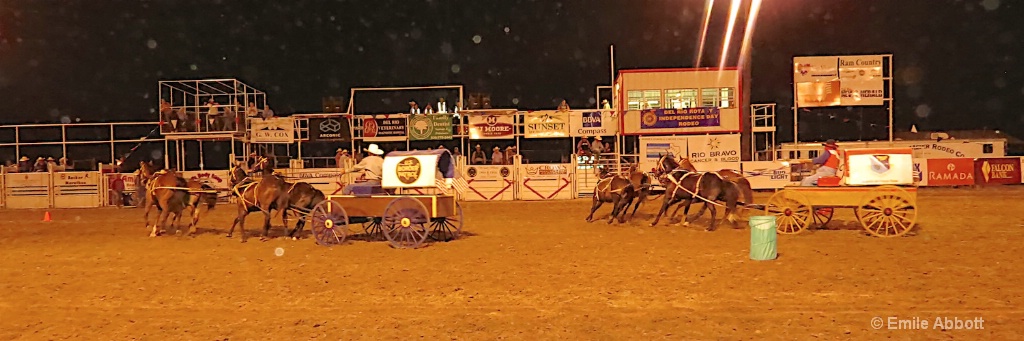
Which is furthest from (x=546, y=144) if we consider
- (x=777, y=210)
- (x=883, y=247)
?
(x=883, y=247)

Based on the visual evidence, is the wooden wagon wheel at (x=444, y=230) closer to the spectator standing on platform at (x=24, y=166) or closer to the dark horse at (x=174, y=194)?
the dark horse at (x=174, y=194)

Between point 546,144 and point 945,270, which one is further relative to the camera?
point 546,144

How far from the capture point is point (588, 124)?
2709cm

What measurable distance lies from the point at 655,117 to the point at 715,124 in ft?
7.43

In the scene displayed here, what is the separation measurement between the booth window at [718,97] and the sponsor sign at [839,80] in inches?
235

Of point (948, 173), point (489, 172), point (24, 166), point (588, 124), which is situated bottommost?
point (948, 173)

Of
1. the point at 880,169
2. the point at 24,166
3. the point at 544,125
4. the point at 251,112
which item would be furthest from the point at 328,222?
the point at 24,166

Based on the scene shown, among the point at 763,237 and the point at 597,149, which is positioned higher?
the point at 597,149

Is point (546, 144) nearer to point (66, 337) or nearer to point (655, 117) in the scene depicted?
point (655, 117)

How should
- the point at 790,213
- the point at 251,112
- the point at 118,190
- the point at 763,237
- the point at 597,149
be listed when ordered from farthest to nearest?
the point at 251,112
the point at 597,149
the point at 118,190
the point at 790,213
the point at 763,237

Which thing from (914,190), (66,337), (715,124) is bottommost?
(66,337)

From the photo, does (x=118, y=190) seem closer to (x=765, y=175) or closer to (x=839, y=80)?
(x=765, y=175)

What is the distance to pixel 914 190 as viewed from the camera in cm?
1171

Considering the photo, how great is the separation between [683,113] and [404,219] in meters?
17.6
